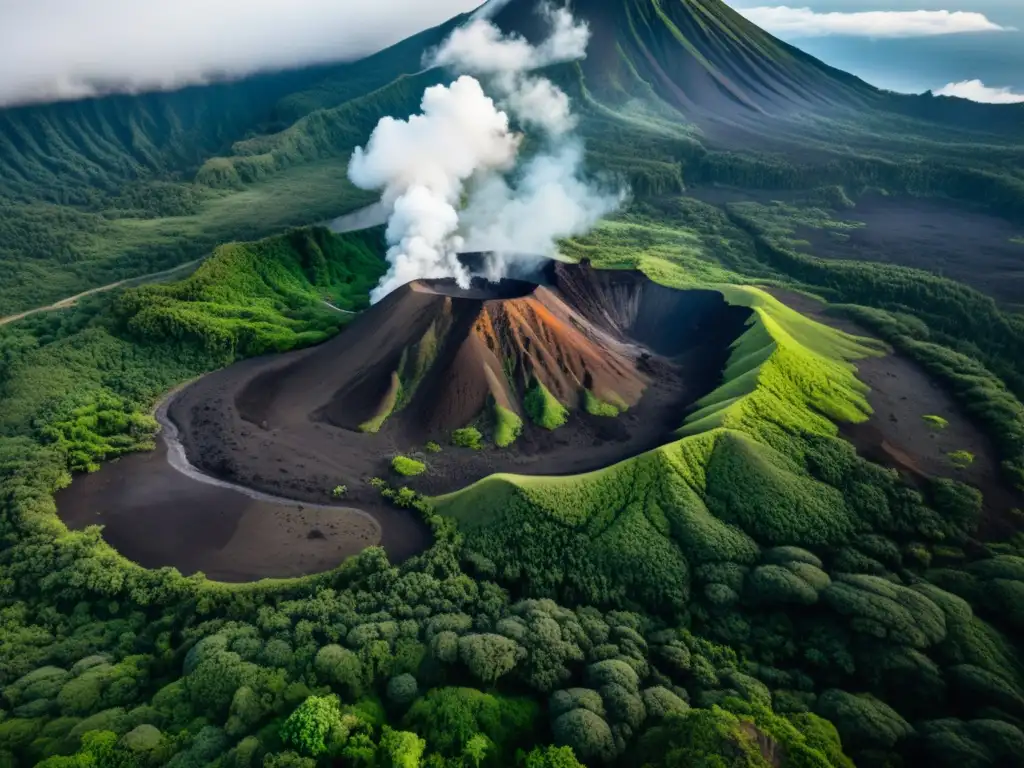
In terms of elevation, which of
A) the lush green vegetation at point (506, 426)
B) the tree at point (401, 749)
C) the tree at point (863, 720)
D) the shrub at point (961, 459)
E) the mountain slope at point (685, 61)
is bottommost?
the tree at point (863, 720)

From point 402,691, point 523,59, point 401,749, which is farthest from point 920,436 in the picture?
point 523,59

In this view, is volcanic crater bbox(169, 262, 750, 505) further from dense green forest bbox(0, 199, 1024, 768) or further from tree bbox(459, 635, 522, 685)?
tree bbox(459, 635, 522, 685)

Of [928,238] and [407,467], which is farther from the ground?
[928,238]

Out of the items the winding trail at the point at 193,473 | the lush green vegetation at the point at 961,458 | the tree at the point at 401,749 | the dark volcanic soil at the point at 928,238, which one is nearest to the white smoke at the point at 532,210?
the dark volcanic soil at the point at 928,238

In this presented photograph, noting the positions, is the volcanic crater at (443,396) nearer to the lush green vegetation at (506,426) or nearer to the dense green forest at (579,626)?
the lush green vegetation at (506,426)

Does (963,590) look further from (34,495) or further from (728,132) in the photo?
(728,132)

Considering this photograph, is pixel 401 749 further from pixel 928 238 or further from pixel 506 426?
pixel 928 238

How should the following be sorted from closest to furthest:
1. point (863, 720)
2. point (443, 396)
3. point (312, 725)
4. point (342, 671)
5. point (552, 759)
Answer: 1. point (552, 759)
2. point (312, 725)
3. point (863, 720)
4. point (342, 671)
5. point (443, 396)
